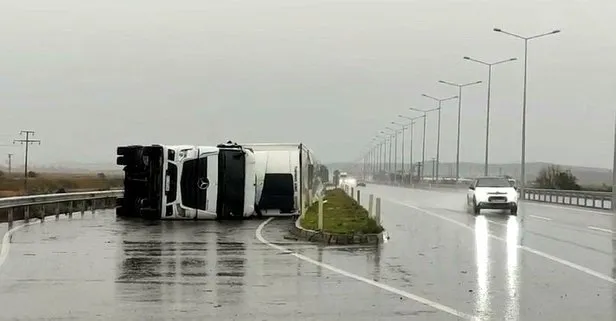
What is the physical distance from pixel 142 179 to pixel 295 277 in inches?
626

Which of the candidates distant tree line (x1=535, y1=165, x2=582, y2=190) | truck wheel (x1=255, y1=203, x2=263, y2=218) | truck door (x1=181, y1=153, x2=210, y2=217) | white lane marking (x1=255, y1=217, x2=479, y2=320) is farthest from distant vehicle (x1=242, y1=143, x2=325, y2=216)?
distant tree line (x1=535, y1=165, x2=582, y2=190)

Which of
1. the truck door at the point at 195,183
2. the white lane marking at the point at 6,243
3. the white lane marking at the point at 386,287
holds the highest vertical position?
the truck door at the point at 195,183

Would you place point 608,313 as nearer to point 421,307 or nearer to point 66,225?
point 421,307

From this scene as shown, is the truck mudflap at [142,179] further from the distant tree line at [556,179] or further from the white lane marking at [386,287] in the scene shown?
the distant tree line at [556,179]

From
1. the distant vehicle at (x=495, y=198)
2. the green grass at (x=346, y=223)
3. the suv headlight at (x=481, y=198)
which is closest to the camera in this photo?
the green grass at (x=346, y=223)

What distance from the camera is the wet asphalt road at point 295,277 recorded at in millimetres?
10117

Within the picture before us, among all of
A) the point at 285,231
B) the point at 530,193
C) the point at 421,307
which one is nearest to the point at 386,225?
the point at 285,231

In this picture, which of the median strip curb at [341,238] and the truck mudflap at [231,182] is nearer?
the median strip curb at [341,238]

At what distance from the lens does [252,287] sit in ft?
39.4

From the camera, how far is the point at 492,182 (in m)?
36.6

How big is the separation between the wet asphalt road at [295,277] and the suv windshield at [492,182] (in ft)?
43.5


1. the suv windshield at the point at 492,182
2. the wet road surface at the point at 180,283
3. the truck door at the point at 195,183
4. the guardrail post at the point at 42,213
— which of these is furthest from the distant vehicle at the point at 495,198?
the guardrail post at the point at 42,213

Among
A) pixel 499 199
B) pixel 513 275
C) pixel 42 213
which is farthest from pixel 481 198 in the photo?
pixel 513 275

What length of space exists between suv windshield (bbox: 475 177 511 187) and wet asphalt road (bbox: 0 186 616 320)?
1327cm
